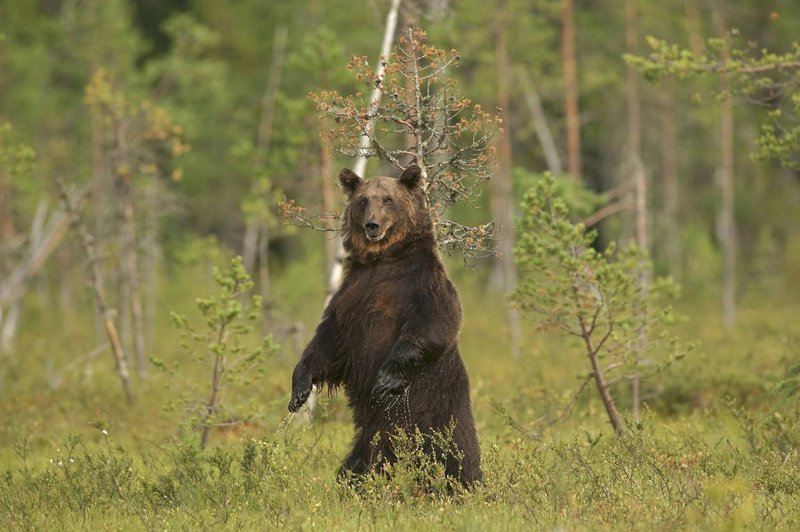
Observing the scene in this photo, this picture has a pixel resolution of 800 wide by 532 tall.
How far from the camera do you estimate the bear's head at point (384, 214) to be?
795 cm

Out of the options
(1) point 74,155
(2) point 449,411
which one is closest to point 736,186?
(1) point 74,155

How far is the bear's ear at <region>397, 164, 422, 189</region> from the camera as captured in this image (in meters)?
8.18

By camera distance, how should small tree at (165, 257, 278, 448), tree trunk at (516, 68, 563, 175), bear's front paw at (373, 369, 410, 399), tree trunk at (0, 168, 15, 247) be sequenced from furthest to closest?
1. tree trunk at (516, 68, 563, 175)
2. tree trunk at (0, 168, 15, 247)
3. small tree at (165, 257, 278, 448)
4. bear's front paw at (373, 369, 410, 399)

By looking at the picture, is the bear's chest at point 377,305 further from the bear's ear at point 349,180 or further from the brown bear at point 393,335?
the bear's ear at point 349,180

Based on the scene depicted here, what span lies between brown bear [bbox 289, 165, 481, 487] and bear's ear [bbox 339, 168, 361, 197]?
0.01 metres

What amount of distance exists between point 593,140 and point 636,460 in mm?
28260

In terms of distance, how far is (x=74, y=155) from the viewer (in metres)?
29.2

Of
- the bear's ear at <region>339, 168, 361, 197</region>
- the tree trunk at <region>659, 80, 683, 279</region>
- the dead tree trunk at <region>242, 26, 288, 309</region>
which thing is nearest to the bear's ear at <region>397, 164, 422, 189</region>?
the bear's ear at <region>339, 168, 361, 197</region>

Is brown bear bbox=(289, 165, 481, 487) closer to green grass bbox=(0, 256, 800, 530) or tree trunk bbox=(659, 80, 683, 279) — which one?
green grass bbox=(0, 256, 800, 530)

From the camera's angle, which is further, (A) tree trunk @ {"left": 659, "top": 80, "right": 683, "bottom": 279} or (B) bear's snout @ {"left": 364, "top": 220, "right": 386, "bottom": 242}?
(A) tree trunk @ {"left": 659, "top": 80, "right": 683, "bottom": 279}

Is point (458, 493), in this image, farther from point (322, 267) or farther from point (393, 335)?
point (322, 267)

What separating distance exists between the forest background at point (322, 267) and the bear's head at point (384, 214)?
88cm

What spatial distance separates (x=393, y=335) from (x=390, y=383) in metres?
0.41

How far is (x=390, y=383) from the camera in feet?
25.7
